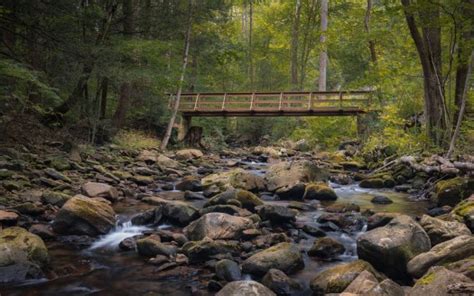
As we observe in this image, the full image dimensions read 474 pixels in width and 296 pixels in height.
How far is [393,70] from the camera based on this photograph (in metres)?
11.7

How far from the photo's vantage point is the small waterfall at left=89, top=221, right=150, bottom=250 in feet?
20.0

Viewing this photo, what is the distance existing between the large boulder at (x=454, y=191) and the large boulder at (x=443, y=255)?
362 cm

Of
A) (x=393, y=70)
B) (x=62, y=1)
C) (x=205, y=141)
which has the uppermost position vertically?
(x=62, y=1)

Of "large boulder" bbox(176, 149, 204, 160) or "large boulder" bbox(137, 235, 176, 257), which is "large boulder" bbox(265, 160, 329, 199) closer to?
"large boulder" bbox(137, 235, 176, 257)

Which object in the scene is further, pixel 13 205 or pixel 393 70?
pixel 393 70

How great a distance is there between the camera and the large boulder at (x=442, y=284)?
294cm

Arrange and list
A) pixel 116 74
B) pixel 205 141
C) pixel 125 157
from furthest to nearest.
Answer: pixel 205 141 < pixel 125 157 < pixel 116 74

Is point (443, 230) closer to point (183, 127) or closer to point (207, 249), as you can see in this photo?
point (207, 249)

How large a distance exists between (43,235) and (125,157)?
740 cm

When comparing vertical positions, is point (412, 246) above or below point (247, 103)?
below

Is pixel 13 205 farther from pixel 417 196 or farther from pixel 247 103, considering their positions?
pixel 247 103

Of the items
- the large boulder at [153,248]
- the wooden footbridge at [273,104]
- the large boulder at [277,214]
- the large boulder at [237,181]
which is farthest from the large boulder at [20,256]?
the wooden footbridge at [273,104]

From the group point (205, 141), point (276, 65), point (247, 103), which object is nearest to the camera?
point (247, 103)

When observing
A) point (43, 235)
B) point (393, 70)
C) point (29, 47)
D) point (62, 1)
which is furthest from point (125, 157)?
point (393, 70)
